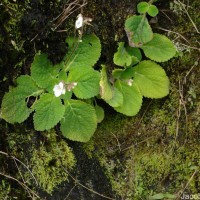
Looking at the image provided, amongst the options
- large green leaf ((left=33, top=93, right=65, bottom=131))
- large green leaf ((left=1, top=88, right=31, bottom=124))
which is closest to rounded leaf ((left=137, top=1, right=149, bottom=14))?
large green leaf ((left=33, top=93, right=65, bottom=131))

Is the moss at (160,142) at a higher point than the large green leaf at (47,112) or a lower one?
lower

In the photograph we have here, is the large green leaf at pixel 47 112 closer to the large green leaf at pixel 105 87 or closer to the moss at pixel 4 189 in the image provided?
the large green leaf at pixel 105 87

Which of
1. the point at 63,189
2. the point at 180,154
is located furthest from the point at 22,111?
the point at 180,154

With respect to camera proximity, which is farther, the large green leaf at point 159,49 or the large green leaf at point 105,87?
the large green leaf at point 159,49

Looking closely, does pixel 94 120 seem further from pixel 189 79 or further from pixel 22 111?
pixel 189 79

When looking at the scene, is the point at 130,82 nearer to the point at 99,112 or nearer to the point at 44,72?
the point at 99,112

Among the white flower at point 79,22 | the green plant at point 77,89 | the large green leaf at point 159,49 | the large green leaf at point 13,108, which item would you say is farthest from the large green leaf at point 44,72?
the large green leaf at point 159,49

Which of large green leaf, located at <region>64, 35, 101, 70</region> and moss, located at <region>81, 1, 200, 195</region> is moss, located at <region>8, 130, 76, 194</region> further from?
large green leaf, located at <region>64, 35, 101, 70</region>
